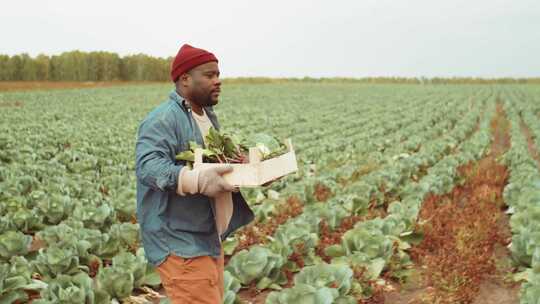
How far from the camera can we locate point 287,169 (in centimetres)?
273

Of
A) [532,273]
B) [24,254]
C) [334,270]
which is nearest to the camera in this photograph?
[334,270]

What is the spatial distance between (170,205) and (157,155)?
0.94 ft

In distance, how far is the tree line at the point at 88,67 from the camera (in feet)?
245

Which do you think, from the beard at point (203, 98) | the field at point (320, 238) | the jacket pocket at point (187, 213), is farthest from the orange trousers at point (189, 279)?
the field at point (320, 238)

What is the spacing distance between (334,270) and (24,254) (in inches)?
129

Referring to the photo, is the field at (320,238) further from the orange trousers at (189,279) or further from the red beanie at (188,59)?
the red beanie at (188,59)

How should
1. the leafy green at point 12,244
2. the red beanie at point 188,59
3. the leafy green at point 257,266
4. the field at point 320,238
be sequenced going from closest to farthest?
the red beanie at point 188,59 → the field at point 320,238 → the leafy green at point 257,266 → the leafy green at point 12,244

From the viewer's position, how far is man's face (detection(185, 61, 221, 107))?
2.66 metres

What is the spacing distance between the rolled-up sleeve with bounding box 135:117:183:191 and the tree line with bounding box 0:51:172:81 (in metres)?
Answer: 79.9

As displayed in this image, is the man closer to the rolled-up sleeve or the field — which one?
the rolled-up sleeve

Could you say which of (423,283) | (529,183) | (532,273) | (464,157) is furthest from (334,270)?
(464,157)

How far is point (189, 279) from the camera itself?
2570 mm

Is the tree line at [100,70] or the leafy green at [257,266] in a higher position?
the tree line at [100,70]

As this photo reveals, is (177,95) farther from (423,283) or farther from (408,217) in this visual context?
(408,217)
